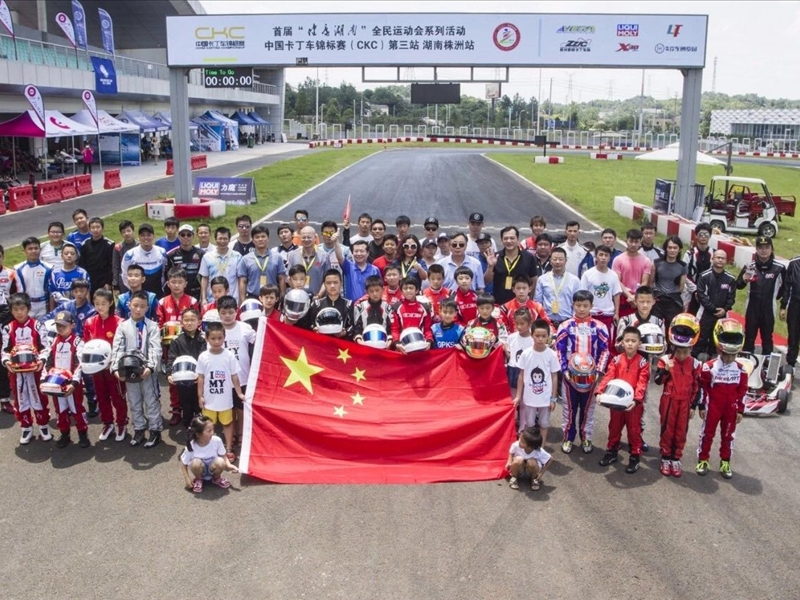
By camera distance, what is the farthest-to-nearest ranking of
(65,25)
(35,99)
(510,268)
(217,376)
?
(65,25) < (35,99) < (510,268) < (217,376)

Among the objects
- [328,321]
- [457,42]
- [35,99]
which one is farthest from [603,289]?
[35,99]

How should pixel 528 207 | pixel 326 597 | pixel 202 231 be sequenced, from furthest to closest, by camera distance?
pixel 528 207 → pixel 202 231 → pixel 326 597

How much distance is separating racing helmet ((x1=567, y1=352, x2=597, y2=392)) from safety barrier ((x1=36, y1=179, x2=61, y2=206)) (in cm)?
2631

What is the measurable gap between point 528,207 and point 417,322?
Answer: 21735mm

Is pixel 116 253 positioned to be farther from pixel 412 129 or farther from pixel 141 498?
pixel 412 129

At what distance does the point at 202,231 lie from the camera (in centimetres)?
1111

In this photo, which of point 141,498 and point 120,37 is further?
point 120,37

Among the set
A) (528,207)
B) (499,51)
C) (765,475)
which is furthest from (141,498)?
(528,207)

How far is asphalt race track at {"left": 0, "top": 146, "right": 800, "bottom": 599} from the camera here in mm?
5793

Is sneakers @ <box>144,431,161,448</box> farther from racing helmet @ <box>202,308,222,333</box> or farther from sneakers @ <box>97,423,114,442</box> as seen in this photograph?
racing helmet @ <box>202,308,222,333</box>

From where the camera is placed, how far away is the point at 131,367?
316 inches

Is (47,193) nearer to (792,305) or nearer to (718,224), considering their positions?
(718,224)

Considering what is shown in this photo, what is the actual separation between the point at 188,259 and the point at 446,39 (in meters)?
13.4

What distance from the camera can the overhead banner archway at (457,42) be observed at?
20.8m
